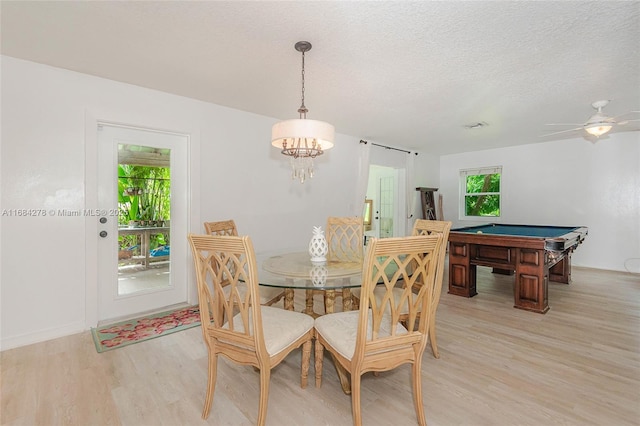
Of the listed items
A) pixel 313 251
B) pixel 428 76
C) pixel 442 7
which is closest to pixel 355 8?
pixel 442 7

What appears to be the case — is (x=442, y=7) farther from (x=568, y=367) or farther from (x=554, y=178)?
(x=554, y=178)

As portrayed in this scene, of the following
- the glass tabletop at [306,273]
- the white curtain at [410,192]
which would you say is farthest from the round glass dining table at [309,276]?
the white curtain at [410,192]

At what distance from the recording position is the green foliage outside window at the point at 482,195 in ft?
21.2

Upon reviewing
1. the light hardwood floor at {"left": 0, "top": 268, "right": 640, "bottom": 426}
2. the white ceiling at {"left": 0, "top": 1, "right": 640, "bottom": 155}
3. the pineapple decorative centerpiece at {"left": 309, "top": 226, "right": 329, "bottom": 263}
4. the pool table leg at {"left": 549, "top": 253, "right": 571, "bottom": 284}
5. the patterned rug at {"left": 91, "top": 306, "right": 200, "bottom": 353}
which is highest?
the white ceiling at {"left": 0, "top": 1, "right": 640, "bottom": 155}

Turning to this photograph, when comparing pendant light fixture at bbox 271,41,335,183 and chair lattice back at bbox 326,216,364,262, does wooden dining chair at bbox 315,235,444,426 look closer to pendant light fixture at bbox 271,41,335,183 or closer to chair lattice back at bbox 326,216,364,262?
pendant light fixture at bbox 271,41,335,183

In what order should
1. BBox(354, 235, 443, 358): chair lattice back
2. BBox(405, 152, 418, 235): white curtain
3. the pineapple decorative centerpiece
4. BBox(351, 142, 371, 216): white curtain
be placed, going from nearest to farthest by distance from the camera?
BBox(354, 235, 443, 358): chair lattice back, the pineapple decorative centerpiece, BBox(351, 142, 371, 216): white curtain, BBox(405, 152, 418, 235): white curtain

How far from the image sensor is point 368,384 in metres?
1.94

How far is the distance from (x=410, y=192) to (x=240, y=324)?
208 inches

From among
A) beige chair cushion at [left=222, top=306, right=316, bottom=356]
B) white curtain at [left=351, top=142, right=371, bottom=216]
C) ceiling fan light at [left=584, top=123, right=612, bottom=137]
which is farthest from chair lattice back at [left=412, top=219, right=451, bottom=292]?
white curtain at [left=351, top=142, right=371, bottom=216]

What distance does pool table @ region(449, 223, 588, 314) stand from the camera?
3.20 m

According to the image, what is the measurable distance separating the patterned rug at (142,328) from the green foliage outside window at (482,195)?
6178 millimetres

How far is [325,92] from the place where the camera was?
313cm

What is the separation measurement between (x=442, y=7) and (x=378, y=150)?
13.0 ft

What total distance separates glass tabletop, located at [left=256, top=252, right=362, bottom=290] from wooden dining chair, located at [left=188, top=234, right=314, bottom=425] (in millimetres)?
233
